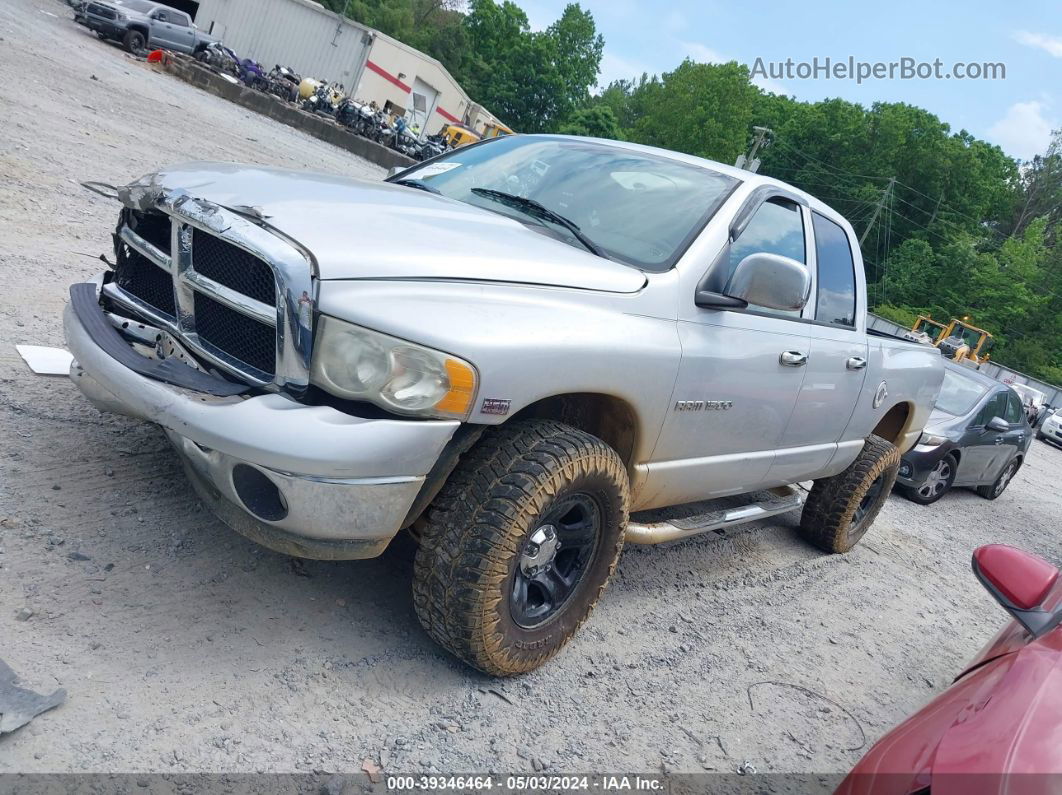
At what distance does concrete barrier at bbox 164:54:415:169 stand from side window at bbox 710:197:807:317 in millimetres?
21830

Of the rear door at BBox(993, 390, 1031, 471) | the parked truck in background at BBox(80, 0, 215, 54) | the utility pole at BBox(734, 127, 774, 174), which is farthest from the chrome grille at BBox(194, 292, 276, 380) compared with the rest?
the parked truck in background at BBox(80, 0, 215, 54)

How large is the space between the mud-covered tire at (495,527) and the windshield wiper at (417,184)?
4.88ft

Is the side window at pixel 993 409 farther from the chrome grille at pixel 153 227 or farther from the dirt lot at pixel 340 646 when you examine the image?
the chrome grille at pixel 153 227

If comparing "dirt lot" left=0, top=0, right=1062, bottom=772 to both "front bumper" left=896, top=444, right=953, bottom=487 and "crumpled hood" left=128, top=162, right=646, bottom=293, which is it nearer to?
"crumpled hood" left=128, top=162, right=646, bottom=293

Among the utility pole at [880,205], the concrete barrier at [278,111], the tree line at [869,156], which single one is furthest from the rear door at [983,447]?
the utility pole at [880,205]

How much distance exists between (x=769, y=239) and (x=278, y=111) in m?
24.4

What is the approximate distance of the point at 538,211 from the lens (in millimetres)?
3541

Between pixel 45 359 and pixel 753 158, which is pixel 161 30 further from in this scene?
pixel 753 158

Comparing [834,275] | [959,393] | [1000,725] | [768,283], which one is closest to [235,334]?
[768,283]

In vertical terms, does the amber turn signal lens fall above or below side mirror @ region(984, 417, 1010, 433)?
below

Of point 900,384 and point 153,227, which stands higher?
point 900,384

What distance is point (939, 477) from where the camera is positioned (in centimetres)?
873

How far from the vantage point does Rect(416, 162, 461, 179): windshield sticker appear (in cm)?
409

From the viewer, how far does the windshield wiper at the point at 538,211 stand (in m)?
3.32
